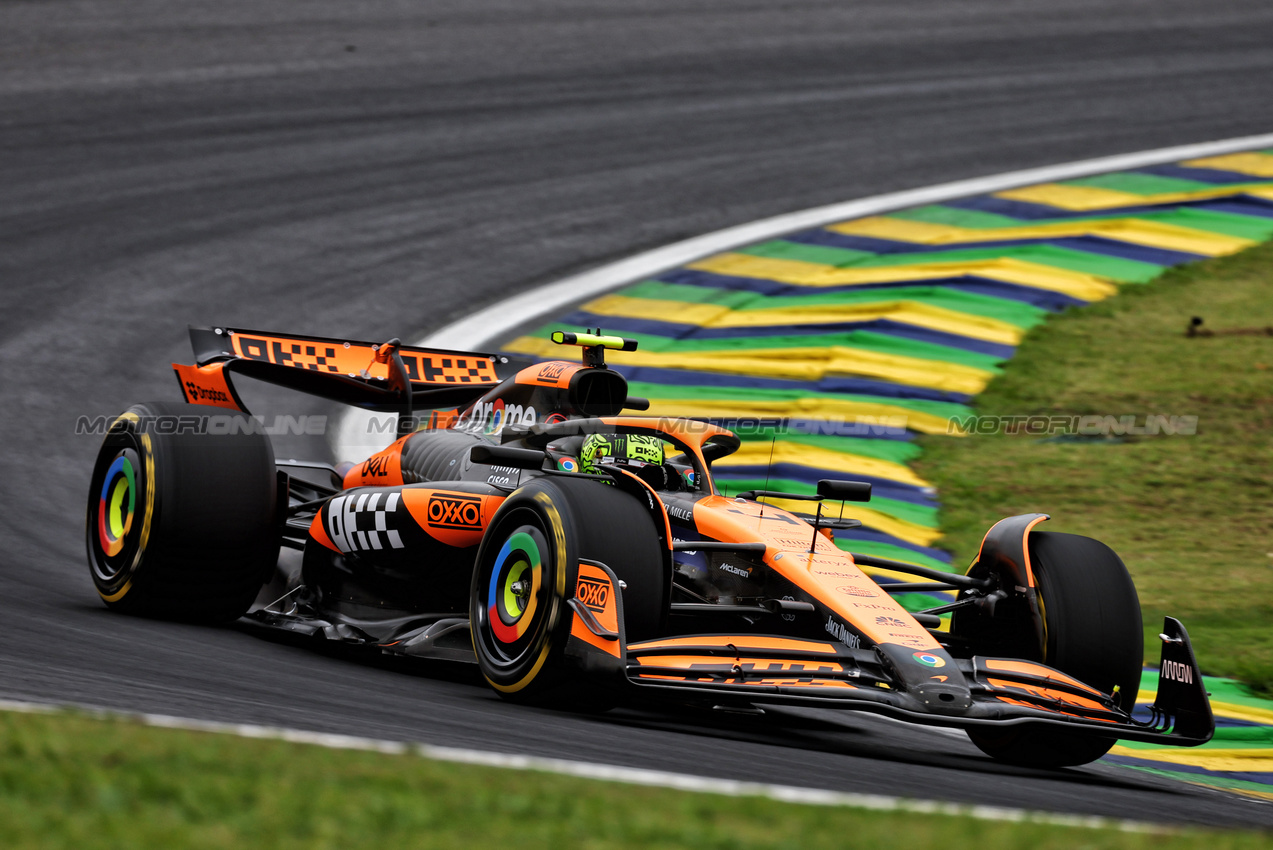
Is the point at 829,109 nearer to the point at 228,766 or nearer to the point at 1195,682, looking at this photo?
the point at 1195,682

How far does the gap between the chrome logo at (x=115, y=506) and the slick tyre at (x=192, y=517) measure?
16 millimetres

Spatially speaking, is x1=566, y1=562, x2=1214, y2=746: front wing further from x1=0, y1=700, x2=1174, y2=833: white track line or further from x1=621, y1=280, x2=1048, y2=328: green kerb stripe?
x1=621, y1=280, x2=1048, y2=328: green kerb stripe

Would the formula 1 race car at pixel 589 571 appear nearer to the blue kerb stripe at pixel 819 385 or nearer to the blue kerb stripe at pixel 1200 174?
the blue kerb stripe at pixel 819 385

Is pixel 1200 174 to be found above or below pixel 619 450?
above

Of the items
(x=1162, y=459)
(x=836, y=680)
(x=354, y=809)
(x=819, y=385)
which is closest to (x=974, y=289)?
(x=819, y=385)

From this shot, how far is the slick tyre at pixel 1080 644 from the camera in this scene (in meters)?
6.13

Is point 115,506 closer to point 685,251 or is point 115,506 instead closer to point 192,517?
point 192,517

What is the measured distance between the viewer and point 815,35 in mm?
23016

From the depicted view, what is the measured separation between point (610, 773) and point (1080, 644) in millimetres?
2827

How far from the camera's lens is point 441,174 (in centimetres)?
1695

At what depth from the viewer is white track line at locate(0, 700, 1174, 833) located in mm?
3807

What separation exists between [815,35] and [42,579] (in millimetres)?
17586

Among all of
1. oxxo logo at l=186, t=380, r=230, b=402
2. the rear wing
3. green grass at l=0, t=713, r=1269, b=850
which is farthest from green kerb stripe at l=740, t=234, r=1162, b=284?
green grass at l=0, t=713, r=1269, b=850

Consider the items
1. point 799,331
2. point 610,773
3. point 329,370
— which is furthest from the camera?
point 799,331
